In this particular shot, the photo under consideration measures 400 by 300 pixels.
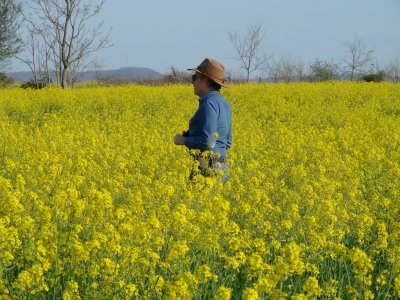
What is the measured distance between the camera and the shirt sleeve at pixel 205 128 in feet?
15.9

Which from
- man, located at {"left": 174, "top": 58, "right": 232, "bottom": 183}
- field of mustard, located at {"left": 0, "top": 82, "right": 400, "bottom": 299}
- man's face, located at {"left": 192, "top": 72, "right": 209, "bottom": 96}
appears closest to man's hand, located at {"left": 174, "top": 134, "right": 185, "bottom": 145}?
man, located at {"left": 174, "top": 58, "right": 232, "bottom": 183}

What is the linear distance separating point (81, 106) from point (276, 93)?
20.0 feet

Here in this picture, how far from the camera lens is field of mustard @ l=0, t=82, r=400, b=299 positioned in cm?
291

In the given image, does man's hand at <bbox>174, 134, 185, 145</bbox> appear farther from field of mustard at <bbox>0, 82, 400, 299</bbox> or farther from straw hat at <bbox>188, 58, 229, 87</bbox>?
straw hat at <bbox>188, 58, 229, 87</bbox>

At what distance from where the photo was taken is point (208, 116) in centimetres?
483

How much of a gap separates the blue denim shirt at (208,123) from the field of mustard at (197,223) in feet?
1.10

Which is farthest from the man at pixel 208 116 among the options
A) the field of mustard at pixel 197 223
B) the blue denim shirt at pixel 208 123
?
the field of mustard at pixel 197 223

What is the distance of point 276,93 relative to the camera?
714 inches

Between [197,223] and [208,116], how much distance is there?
120 centimetres

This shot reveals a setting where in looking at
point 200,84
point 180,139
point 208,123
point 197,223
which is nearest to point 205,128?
point 208,123

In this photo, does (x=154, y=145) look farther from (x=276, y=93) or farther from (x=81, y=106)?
(x=276, y=93)

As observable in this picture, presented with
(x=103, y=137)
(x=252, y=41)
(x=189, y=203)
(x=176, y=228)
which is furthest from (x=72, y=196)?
(x=252, y=41)

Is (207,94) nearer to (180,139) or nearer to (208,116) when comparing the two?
(208,116)

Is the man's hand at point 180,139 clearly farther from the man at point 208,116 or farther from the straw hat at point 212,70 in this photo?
the straw hat at point 212,70
